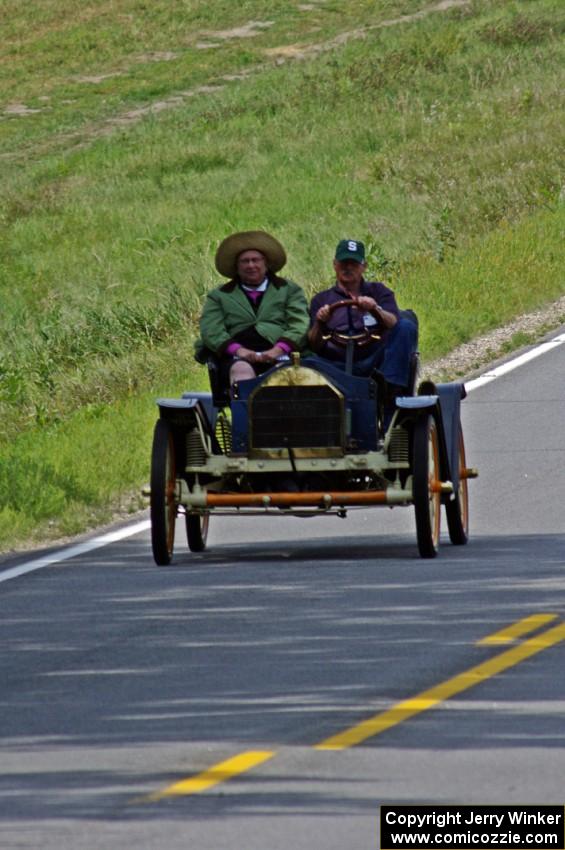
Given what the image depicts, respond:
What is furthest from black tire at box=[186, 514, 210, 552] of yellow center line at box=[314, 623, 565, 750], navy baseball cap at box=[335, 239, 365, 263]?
yellow center line at box=[314, 623, 565, 750]

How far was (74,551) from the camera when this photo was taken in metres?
13.0

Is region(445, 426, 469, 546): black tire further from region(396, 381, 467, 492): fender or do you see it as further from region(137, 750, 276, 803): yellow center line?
region(137, 750, 276, 803): yellow center line

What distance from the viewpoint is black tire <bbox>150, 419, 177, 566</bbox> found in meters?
12.1

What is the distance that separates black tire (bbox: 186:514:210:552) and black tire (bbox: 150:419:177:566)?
0.60 metres

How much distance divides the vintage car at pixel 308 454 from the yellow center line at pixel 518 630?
2.03 metres

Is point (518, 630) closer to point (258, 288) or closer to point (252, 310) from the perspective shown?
point (252, 310)

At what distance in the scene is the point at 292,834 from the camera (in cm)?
638

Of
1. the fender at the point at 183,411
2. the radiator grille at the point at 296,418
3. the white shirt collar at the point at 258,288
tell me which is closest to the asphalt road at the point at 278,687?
the radiator grille at the point at 296,418

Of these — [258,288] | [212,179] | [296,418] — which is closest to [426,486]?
[296,418]

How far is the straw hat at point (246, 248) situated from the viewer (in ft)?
43.4

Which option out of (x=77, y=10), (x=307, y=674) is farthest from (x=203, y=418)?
(x=77, y=10)

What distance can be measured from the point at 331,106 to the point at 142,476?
116ft

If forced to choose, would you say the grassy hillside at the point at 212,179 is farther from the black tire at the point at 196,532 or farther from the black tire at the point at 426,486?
the black tire at the point at 426,486

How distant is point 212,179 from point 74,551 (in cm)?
3029
